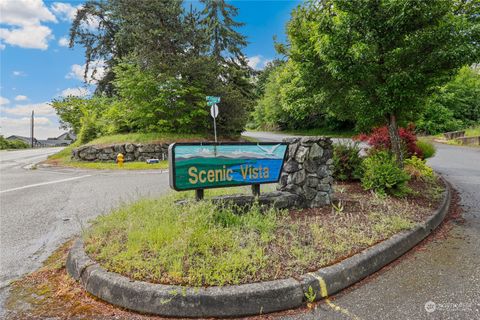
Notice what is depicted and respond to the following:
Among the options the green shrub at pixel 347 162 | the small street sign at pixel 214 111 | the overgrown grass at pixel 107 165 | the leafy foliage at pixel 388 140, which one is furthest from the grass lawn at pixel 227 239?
the overgrown grass at pixel 107 165

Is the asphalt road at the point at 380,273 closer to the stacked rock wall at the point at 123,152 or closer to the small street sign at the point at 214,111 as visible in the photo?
the small street sign at the point at 214,111

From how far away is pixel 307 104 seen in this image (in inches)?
260

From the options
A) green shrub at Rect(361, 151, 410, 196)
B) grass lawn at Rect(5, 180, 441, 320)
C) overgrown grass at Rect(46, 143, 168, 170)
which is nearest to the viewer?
grass lawn at Rect(5, 180, 441, 320)

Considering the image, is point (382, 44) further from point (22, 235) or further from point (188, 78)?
point (188, 78)

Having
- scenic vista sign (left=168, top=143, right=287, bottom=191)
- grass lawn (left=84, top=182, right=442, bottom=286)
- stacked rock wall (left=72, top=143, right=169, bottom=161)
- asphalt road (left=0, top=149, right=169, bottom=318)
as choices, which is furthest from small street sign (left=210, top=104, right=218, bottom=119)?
grass lawn (left=84, top=182, right=442, bottom=286)

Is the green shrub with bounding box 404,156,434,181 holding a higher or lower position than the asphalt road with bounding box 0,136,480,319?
higher

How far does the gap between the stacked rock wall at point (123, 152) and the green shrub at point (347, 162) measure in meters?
8.66

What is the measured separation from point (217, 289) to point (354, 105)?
495 centimetres

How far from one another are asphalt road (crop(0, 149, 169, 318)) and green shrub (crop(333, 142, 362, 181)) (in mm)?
4039

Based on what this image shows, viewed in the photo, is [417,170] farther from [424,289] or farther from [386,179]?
[424,289]

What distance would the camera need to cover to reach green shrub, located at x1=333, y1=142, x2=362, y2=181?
6.04 metres

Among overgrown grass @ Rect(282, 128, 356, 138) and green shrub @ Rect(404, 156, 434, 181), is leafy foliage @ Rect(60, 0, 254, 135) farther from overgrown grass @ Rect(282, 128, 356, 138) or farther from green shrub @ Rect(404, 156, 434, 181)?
overgrown grass @ Rect(282, 128, 356, 138)

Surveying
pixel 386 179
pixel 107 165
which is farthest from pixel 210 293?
pixel 107 165

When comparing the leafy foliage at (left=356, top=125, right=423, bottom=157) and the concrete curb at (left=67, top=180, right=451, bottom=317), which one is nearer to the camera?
the concrete curb at (left=67, top=180, right=451, bottom=317)
